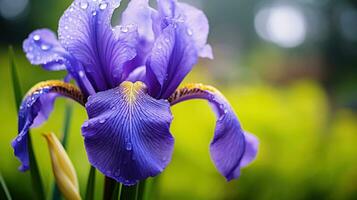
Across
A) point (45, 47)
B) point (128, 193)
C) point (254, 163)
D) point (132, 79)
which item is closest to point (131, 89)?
point (132, 79)

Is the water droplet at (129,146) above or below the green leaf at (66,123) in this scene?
above

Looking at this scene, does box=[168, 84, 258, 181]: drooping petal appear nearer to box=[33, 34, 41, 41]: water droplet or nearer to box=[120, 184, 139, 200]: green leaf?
box=[120, 184, 139, 200]: green leaf

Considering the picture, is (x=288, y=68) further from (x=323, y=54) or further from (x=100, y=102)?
(x=100, y=102)

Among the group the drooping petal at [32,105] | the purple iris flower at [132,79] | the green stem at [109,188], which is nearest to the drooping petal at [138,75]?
the purple iris flower at [132,79]

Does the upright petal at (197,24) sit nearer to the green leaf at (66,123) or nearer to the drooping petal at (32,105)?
the drooping petal at (32,105)

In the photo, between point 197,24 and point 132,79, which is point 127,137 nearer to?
point 132,79
